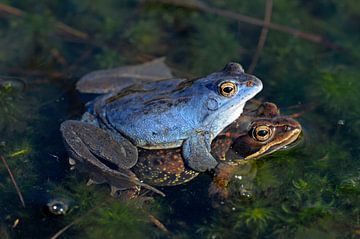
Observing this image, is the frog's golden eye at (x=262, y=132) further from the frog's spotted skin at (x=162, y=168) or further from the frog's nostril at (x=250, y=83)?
the frog's spotted skin at (x=162, y=168)

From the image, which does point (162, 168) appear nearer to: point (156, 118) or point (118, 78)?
point (156, 118)

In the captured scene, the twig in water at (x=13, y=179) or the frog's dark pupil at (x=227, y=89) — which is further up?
the frog's dark pupil at (x=227, y=89)

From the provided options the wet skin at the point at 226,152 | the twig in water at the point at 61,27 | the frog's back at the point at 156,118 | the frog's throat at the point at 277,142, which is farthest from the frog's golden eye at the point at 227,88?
the twig in water at the point at 61,27

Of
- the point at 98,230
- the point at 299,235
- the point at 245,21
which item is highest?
the point at 245,21

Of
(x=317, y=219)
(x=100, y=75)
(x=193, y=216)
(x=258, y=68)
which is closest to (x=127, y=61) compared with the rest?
(x=100, y=75)

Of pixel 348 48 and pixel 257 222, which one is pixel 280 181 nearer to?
pixel 257 222

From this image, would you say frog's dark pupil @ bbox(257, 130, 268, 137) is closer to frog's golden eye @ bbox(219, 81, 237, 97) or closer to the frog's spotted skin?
frog's golden eye @ bbox(219, 81, 237, 97)

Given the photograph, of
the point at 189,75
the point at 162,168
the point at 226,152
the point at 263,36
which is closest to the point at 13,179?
the point at 162,168
